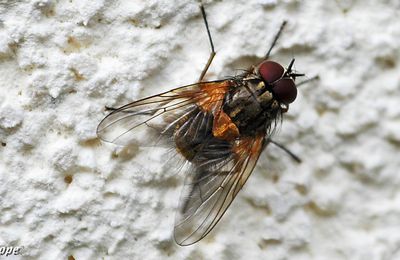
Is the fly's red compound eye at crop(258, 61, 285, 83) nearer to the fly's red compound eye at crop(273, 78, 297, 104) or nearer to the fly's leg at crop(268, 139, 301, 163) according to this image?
the fly's red compound eye at crop(273, 78, 297, 104)

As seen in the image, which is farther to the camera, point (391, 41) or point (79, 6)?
point (391, 41)

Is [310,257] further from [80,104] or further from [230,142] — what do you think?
[80,104]

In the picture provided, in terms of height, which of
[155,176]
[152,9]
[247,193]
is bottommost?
[247,193]

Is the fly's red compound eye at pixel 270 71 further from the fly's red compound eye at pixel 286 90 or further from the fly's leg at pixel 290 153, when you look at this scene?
the fly's leg at pixel 290 153

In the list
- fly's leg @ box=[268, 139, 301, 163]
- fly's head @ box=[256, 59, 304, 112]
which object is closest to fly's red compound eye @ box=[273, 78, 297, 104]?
fly's head @ box=[256, 59, 304, 112]

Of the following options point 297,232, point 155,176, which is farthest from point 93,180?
point 297,232

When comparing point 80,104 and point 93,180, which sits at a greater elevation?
point 80,104

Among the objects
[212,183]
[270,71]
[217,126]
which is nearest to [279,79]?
[270,71]

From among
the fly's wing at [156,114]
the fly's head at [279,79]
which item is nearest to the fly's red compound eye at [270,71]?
the fly's head at [279,79]
